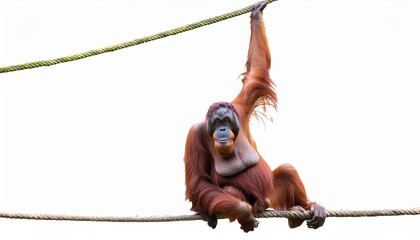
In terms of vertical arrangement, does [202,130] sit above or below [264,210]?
above

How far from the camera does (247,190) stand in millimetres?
9383

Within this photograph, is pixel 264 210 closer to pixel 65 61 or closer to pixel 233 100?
pixel 233 100

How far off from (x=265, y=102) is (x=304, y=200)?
887 mm

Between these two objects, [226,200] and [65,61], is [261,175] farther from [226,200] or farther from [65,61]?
[65,61]

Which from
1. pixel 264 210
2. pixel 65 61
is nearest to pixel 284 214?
pixel 264 210

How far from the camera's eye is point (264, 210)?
30.7 ft

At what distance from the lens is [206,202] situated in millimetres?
9242

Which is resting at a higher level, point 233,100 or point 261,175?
point 233,100

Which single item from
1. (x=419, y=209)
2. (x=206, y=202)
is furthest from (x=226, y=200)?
(x=419, y=209)

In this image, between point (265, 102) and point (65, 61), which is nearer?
point (65, 61)

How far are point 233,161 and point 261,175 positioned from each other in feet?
0.85

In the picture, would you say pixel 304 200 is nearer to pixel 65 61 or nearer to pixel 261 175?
pixel 261 175

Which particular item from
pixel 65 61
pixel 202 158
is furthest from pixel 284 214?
pixel 65 61

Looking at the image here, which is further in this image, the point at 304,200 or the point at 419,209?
the point at 304,200
